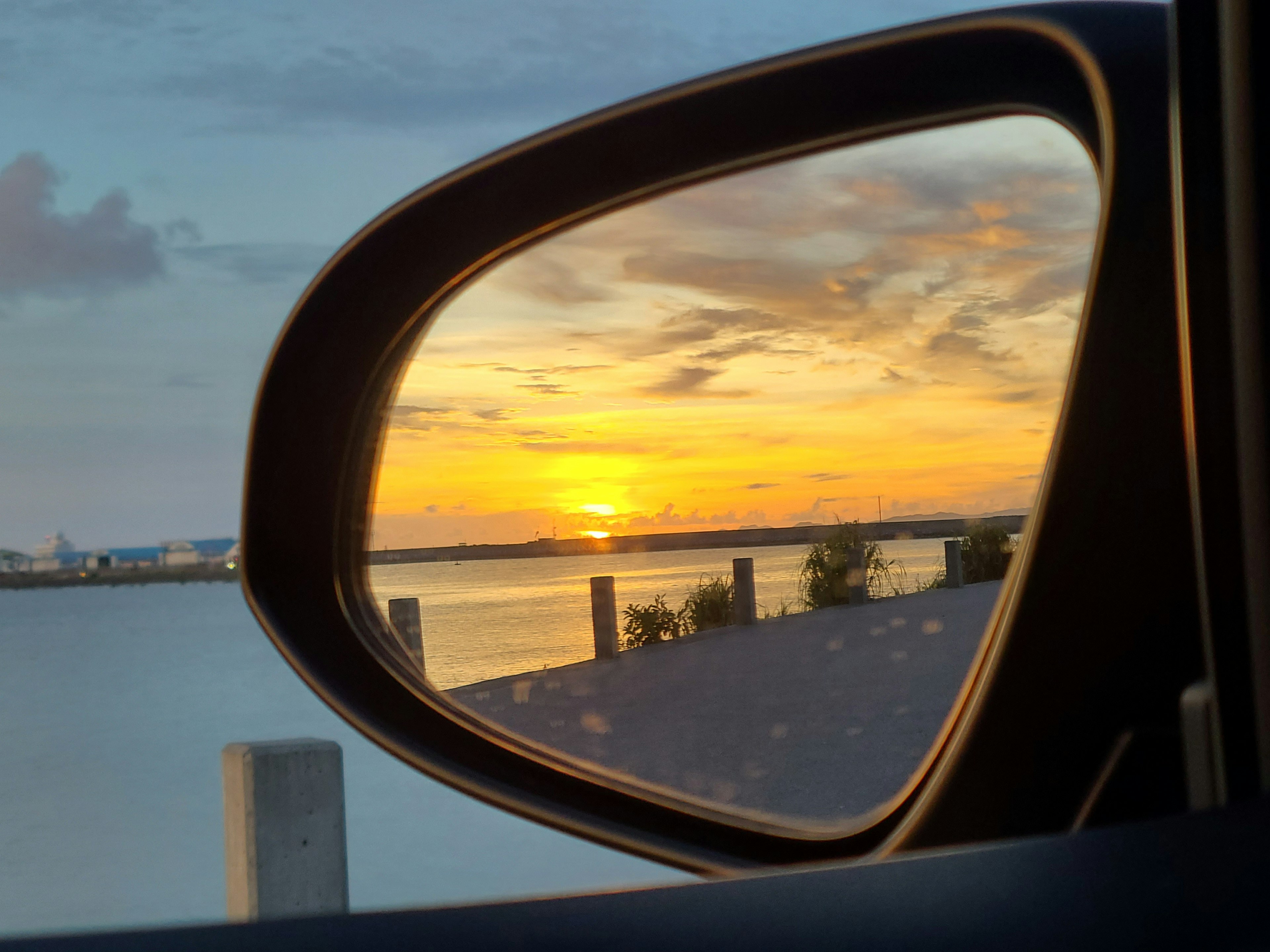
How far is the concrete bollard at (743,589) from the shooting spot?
68.3 inches

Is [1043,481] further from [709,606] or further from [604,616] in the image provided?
[604,616]

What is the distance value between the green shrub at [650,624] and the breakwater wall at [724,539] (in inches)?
4.9

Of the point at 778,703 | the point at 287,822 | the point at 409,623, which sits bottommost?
the point at 287,822

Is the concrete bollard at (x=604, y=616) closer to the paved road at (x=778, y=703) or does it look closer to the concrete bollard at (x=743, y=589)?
the paved road at (x=778, y=703)

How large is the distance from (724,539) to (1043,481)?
0.58 metres

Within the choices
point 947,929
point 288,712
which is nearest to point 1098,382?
point 947,929

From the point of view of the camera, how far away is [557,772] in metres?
2.11

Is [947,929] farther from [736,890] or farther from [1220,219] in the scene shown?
[1220,219]

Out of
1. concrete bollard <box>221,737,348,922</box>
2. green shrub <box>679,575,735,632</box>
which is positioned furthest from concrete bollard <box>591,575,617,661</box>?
concrete bollard <box>221,737,348,922</box>

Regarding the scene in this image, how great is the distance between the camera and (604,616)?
2020 mm

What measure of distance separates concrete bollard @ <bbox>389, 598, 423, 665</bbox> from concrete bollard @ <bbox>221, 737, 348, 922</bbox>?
2.28 metres

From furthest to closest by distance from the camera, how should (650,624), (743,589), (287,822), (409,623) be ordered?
(287,822)
(409,623)
(650,624)
(743,589)

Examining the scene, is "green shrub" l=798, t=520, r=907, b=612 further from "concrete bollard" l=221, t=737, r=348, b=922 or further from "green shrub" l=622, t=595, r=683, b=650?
"concrete bollard" l=221, t=737, r=348, b=922

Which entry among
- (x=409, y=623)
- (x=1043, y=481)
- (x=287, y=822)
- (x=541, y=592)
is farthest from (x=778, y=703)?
(x=287, y=822)
